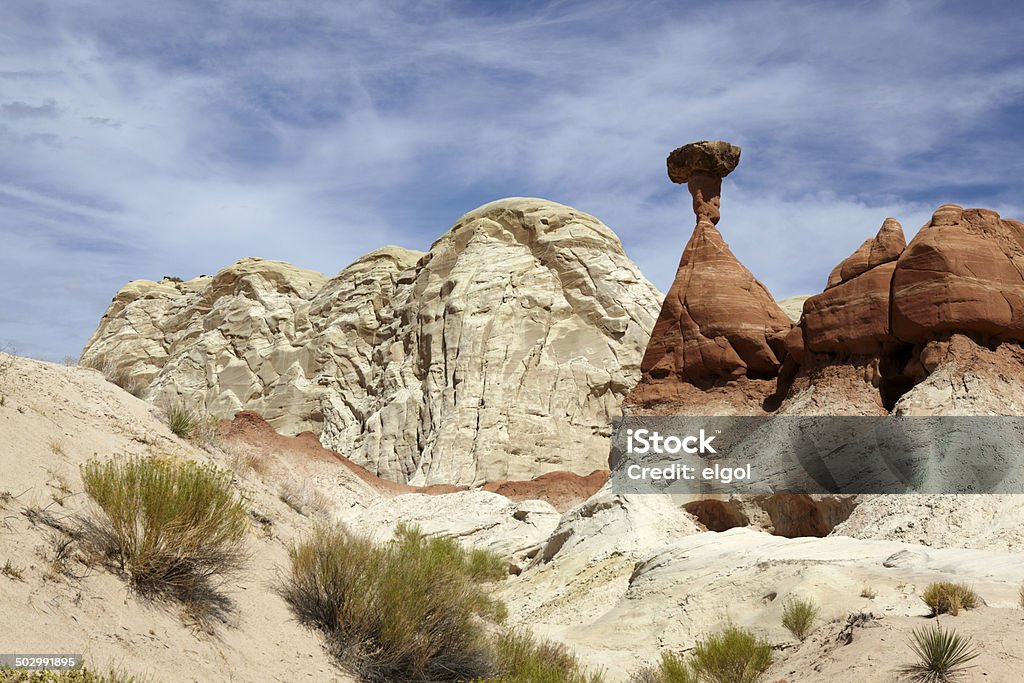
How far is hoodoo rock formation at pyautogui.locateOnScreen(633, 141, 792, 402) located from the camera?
93.6ft

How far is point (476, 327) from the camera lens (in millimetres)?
58219

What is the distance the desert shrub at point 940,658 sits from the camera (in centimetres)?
1040

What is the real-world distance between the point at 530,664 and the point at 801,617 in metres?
4.47

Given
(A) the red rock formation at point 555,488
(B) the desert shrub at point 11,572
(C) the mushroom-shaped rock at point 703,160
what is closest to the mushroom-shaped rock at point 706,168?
(C) the mushroom-shaped rock at point 703,160

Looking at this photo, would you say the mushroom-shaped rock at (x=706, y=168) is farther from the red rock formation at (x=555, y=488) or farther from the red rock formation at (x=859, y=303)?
the red rock formation at (x=555, y=488)

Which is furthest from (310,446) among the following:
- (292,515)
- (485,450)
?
(292,515)

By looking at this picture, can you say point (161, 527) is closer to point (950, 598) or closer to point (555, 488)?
point (950, 598)

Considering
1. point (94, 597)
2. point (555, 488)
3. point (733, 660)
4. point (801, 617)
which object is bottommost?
point (733, 660)

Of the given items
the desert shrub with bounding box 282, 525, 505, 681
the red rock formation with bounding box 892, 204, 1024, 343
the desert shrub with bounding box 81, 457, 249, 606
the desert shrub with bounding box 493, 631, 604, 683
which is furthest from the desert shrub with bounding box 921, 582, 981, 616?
the red rock formation with bounding box 892, 204, 1024, 343

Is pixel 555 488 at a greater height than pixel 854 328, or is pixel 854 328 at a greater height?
pixel 854 328

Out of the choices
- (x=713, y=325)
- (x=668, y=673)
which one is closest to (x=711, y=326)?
(x=713, y=325)

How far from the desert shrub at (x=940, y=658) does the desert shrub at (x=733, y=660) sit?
298cm

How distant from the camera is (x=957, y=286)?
23.1 meters

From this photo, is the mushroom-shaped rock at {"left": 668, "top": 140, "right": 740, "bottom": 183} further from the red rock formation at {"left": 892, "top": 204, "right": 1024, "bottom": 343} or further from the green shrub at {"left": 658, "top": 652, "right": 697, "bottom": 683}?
the green shrub at {"left": 658, "top": 652, "right": 697, "bottom": 683}
